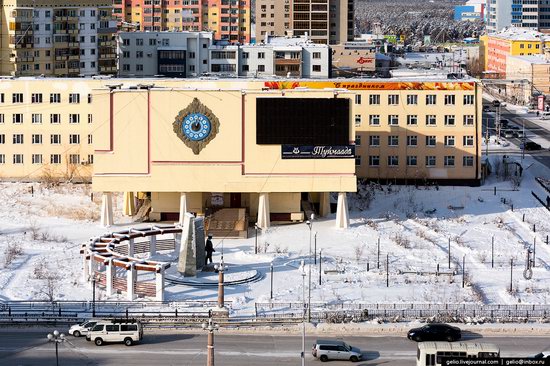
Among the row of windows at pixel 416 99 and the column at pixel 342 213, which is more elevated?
the row of windows at pixel 416 99

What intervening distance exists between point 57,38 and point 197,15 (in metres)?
39.4

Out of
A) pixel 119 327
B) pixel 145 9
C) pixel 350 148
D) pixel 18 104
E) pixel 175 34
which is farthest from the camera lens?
pixel 145 9

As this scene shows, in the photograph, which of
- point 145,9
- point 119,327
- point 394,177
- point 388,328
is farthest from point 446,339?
point 145,9

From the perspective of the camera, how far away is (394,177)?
7588 centimetres

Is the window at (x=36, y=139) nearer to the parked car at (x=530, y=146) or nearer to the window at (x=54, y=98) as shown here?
the window at (x=54, y=98)

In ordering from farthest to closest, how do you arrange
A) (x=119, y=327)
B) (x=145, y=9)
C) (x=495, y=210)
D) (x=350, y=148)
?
(x=145, y=9), (x=495, y=210), (x=350, y=148), (x=119, y=327)

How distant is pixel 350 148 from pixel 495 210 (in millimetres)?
8849

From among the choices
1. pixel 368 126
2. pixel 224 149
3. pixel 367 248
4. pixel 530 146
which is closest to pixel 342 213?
pixel 367 248

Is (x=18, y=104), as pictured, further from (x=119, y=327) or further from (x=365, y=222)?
(x=119, y=327)

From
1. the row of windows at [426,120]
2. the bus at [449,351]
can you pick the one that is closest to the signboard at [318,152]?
the row of windows at [426,120]

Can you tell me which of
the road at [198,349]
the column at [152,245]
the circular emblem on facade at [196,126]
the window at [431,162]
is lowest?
the road at [198,349]

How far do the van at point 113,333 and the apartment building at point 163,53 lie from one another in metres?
70.1

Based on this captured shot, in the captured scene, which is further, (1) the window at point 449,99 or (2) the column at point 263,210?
(1) the window at point 449,99

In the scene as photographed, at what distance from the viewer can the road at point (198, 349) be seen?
44.7 meters
